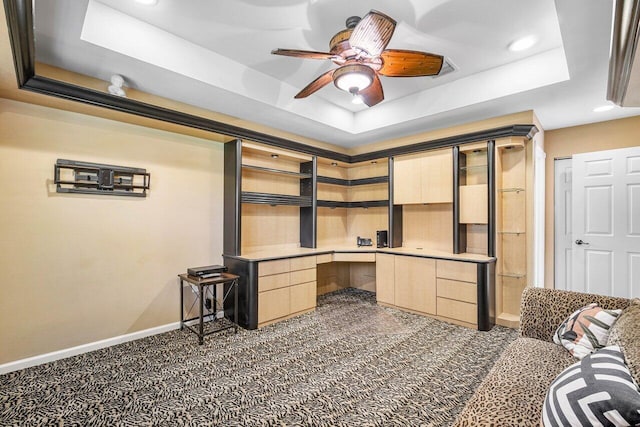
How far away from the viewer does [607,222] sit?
3633mm

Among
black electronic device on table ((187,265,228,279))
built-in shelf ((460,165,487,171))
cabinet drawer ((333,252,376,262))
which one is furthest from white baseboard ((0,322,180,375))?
built-in shelf ((460,165,487,171))

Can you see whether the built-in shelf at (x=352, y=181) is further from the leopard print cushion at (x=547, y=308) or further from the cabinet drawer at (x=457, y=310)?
the leopard print cushion at (x=547, y=308)

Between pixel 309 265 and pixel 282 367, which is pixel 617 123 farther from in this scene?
pixel 282 367

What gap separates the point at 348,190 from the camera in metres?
5.62

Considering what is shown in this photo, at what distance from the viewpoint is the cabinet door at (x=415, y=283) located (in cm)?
387

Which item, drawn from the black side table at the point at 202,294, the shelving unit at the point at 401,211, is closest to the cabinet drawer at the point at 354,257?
the shelving unit at the point at 401,211

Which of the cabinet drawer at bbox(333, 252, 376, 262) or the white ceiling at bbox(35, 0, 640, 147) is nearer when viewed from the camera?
the white ceiling at bbox(35, 0, 640, 147)

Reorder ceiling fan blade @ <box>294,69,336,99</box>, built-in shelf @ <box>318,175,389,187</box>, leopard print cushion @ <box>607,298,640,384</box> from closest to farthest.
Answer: leopard print cushion @ <box>607,298,640,384</box>
ceiling fan blade @ <box>294,69,336,99</box>
built-in shelf @ <box>318,175,389,187</box>

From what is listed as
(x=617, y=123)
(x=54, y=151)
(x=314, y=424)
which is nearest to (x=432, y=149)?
(x=617, y=123)

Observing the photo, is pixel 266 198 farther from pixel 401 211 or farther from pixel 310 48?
pixel 401 211

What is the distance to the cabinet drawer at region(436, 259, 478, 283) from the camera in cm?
354

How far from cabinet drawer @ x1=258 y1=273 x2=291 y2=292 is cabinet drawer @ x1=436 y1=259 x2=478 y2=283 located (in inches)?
74.6

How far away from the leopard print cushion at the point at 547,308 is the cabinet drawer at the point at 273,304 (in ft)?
8.14

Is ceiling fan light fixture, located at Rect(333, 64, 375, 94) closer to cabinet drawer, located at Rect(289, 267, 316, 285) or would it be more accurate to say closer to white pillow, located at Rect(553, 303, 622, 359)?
white pillow, located at Rect(553, 303, 622, 359)
